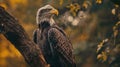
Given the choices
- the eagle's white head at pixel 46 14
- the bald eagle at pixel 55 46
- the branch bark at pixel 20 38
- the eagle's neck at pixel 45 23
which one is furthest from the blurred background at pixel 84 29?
the branch bark at pixel 20 38

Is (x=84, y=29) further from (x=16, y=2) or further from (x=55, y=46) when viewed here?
(x=55, y=46)

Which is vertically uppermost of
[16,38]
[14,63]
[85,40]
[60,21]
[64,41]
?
[16,38]

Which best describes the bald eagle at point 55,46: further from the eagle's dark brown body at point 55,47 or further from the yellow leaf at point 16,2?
the yellow leaf at point 16,2

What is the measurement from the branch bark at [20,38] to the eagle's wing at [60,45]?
2149mm

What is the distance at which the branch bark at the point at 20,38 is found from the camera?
29.2 feet

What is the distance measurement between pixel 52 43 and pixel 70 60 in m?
0.48

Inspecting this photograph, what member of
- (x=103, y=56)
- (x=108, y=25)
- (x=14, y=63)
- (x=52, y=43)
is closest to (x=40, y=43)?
(x=52, y=43)

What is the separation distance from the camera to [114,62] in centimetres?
1134

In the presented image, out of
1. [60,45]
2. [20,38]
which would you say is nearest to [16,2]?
[60,45]

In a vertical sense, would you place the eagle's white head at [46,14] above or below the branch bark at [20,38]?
below

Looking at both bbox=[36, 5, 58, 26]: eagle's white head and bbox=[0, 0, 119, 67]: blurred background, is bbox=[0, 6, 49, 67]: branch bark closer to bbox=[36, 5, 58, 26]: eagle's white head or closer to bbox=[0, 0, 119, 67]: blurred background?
bbox=[36, 5, 58, 26]: eagle's white head

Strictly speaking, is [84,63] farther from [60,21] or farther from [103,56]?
[103,56]

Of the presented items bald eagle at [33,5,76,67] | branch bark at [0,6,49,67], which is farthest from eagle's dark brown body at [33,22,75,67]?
branch bark at [0,6,49,67]

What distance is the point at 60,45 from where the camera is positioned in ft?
36.7
